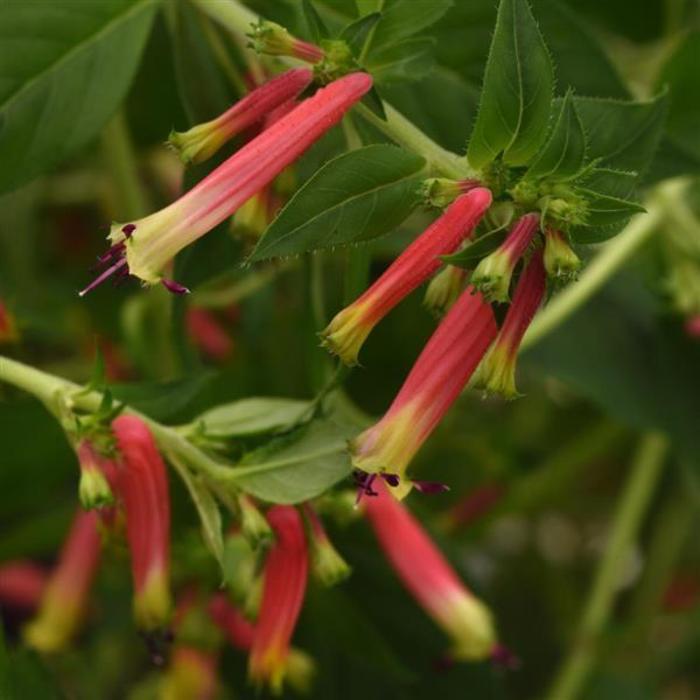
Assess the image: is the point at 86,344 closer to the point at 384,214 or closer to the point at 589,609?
the point at 589,609

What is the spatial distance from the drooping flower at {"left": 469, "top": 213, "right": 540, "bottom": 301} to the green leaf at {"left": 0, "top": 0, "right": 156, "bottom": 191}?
0.18 meters

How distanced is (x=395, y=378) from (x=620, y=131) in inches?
13.9

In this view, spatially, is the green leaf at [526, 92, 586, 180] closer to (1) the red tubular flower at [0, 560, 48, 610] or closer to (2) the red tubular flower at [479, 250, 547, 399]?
(2) the red tubular flower at [479, 250, 547, 399]

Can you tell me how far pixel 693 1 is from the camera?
82 centimetres

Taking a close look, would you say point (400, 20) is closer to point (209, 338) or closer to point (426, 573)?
point (426, 573)

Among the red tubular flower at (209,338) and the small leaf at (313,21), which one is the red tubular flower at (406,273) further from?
the red tubular flower at (209,338)

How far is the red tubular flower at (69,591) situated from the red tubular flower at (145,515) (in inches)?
9.0

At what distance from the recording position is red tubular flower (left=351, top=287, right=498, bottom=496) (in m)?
0.42

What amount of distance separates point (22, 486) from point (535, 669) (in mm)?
451

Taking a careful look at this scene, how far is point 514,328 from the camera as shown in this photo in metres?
0.41

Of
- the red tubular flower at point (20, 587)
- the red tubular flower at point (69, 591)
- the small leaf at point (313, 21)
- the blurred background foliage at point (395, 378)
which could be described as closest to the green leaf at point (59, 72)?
the blurred background foliage at point (395, 378)

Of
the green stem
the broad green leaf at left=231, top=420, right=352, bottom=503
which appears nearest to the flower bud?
the broad green leaf at left=231, top=420, right=352, bottom=503

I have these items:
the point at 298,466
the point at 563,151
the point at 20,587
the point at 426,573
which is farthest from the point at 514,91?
the point at 20,587

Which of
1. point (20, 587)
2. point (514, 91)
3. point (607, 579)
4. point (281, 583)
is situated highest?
point (514, 91)
